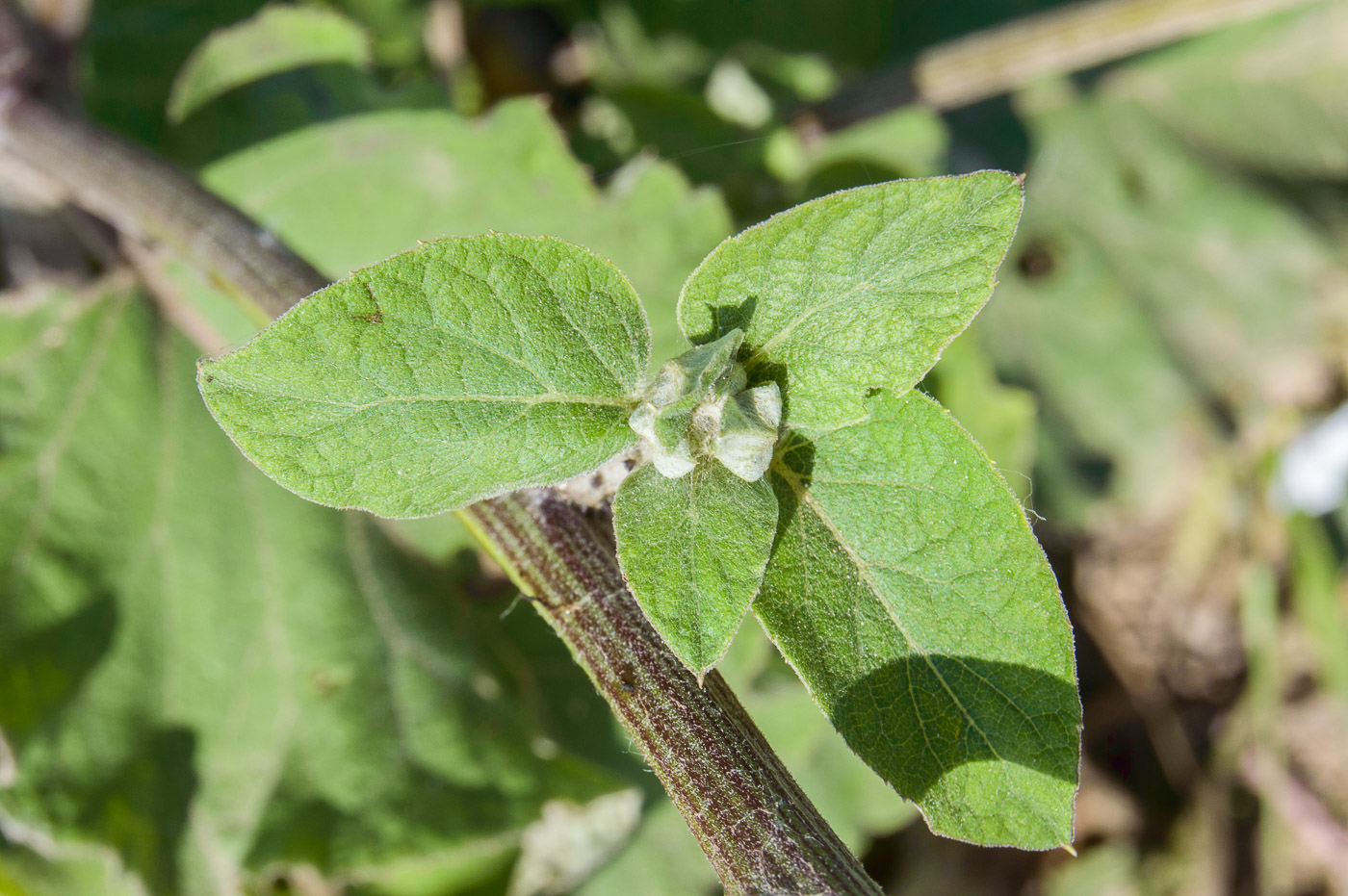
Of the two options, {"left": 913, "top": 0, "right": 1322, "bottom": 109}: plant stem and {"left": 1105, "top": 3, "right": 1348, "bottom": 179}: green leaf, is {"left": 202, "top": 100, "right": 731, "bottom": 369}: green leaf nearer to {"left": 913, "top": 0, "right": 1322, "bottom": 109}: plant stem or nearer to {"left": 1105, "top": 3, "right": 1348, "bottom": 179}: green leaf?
{"left": 913, "top": 0, "right": 1322, "bottom": 109}: plant stem

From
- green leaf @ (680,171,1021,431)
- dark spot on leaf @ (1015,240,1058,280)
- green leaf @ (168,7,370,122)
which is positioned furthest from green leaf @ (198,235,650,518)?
dark spot on leaf @ (1015,240,1058,280)

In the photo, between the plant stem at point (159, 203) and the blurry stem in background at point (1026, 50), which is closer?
the plant stem at point (159, 203)

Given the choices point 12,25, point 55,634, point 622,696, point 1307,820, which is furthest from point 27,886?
point 1307,820

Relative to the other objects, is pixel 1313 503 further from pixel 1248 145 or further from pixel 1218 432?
pixel 1248 145

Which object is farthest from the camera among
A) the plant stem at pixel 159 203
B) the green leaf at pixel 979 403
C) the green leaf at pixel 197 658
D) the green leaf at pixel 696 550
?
the green leaf at pixel 979 403

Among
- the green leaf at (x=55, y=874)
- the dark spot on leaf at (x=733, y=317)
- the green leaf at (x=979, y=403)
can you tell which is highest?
the dark spot on leaf at (x=733, y=317)

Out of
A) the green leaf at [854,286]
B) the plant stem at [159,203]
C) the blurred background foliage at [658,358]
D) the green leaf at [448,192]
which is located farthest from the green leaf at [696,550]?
the green leaf at [448,192]

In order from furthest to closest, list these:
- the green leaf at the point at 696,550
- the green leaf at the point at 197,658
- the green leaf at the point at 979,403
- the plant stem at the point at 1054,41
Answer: the green leaf at the point at 979,403 → the plant stem at the point at 1054,41 → the green leaf at the point at 197,658 → the green leaf at the point at 696,550

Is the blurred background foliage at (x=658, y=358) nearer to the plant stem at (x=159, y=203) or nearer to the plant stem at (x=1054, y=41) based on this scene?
the plant stem at (x=1054, y=41)
